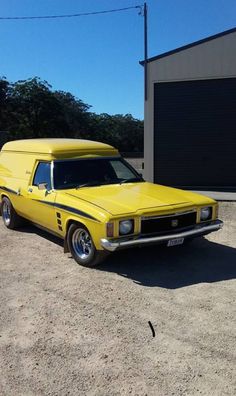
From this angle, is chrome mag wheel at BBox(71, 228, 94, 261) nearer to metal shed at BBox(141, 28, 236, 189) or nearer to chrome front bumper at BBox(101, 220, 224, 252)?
chrome front bumper at BBox(101, 220, 224, 252)

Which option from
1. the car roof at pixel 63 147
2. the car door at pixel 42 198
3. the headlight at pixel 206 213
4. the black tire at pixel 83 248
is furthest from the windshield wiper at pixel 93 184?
the headlight at pixel 206 213

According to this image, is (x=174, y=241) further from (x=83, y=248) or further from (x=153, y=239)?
(x=83, y=248)

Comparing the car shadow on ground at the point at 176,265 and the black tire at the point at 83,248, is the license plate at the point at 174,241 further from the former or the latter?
the black tire at the point at 83,248

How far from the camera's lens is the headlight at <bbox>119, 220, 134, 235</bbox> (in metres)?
5.78

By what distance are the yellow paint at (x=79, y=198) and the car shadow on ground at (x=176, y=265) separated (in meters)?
0.58

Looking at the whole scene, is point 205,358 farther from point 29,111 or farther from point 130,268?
point 29,111

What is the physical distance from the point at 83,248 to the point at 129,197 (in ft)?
3.11

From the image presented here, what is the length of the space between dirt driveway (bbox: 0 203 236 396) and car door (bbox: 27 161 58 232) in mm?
584

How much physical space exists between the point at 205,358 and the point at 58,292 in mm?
2143

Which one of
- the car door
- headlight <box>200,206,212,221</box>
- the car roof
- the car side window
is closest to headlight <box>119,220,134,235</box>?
headlight <box>200,206,212,221</box>

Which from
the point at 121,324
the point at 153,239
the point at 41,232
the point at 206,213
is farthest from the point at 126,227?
the point at 41,232

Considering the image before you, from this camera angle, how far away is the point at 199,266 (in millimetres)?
6285

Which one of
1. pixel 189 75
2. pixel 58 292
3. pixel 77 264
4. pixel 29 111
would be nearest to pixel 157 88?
pixel 189 75

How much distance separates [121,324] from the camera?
452 cm
